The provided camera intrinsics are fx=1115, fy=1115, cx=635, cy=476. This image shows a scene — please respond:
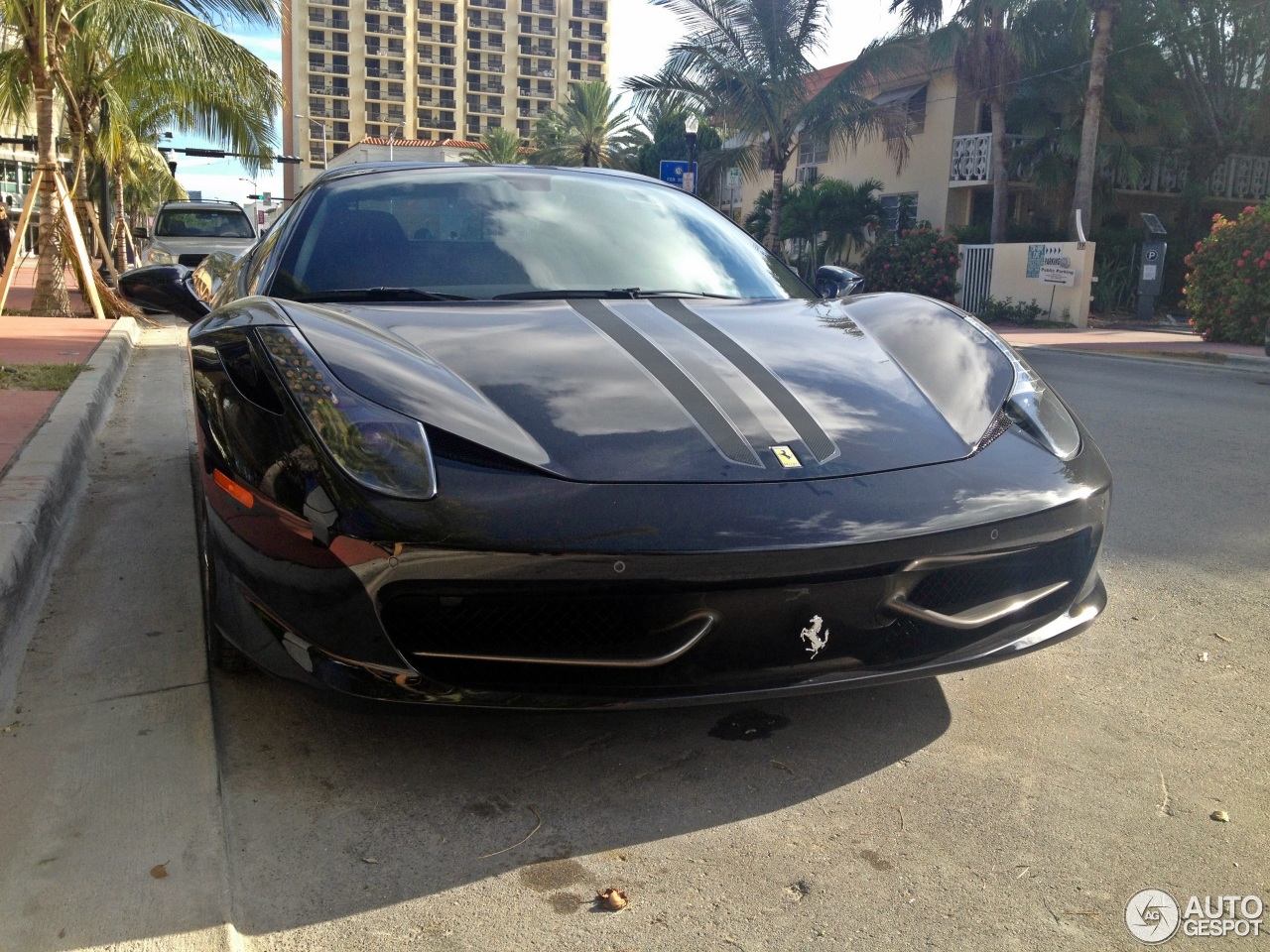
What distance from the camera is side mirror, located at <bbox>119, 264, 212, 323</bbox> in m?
3.67

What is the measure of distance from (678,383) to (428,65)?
363ft

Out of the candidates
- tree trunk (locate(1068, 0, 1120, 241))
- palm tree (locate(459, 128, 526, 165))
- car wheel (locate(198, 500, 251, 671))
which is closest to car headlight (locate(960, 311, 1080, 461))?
car wheel (locate(198, 500, 251, 671))

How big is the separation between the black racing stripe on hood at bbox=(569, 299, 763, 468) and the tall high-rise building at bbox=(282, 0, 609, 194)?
102285 millimetres

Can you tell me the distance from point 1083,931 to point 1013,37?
26.0 m

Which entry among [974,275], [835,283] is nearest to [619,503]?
[835,283]

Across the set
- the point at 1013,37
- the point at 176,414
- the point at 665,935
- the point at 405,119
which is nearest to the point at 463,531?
the point at 665,935

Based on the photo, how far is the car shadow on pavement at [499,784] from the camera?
1.90 m

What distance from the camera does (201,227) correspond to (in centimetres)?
1612

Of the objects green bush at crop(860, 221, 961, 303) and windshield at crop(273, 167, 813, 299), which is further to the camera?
green bush at crop(860, 221, 961, 303)

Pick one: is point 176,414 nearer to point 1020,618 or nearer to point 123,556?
point 123,556

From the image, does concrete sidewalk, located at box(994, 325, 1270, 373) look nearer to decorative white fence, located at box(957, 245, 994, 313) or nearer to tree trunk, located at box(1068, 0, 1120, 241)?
decorative white fence, located at box(957, 245, 994, 313)

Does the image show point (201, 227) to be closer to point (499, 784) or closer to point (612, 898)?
point (499, 784)

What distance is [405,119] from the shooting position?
340 ft

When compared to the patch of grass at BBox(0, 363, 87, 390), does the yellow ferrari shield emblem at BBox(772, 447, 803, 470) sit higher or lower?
higher
